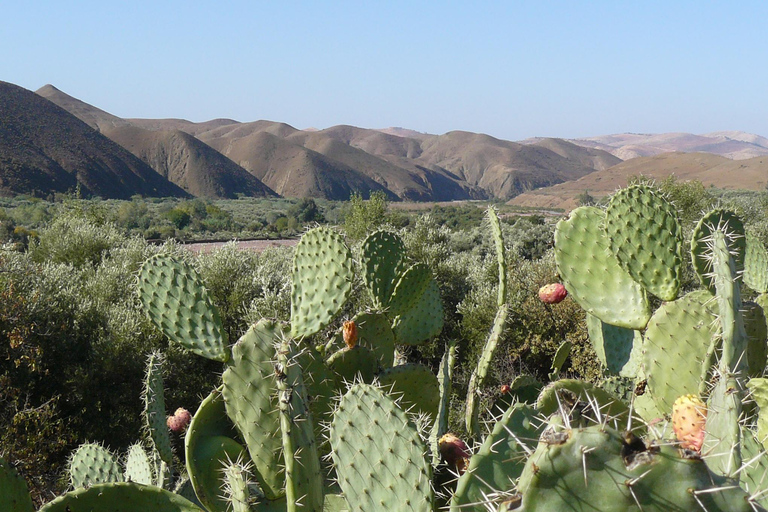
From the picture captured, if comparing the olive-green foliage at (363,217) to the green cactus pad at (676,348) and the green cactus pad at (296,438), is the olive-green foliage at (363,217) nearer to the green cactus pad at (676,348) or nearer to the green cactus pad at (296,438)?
the green cactus pad at (676,348)

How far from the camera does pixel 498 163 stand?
155 meters

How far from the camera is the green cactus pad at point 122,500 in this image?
2.06m

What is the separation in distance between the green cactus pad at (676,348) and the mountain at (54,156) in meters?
57.6

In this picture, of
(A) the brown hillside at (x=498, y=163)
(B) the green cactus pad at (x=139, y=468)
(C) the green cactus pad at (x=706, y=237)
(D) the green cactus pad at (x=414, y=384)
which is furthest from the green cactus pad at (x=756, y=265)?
(A) the brown hillside at (x=498, y=163)

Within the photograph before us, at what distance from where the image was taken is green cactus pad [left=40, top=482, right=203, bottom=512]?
6.75 ft

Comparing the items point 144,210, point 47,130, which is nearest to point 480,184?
point 47,130

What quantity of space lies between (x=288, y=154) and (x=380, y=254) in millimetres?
111218

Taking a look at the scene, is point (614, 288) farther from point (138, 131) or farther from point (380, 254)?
point (138, 131)

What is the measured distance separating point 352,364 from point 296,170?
343 feet

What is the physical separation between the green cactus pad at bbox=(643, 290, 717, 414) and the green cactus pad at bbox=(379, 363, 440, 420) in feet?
3.41

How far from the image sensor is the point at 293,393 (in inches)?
65.4

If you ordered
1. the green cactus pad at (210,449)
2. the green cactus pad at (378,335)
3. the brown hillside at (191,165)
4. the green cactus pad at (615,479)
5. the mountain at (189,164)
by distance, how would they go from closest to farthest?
1. the green cactus pad at (615,479)
2. the green cactus pad at (210,449)
3. the green cactus pad at (378,335)
4. the brown hillside at (191,165)
5. the mountain at (189,164)

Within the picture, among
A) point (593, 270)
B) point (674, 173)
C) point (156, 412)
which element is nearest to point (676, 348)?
point (593, 270)

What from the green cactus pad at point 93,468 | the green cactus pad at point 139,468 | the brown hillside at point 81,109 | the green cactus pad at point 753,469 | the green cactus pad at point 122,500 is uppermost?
the brown hillside at point 81,109
